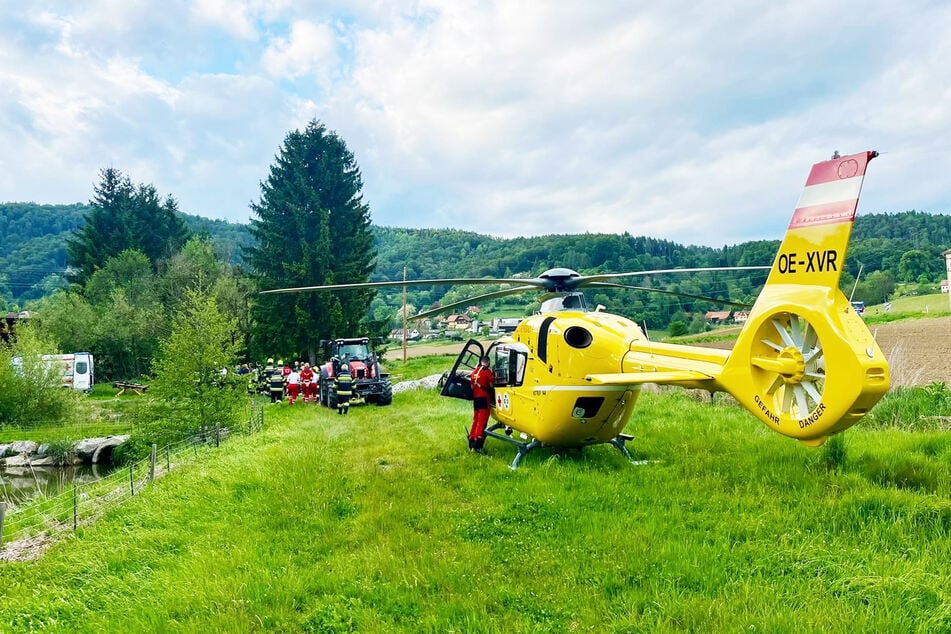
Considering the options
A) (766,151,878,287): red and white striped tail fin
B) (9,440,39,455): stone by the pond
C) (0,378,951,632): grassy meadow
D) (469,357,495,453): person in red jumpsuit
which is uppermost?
(766,151,878,287): red and white striped tail fin

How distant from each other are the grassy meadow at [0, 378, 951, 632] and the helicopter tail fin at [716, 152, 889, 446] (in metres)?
1.32

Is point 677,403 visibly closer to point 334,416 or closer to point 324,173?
point 334,416

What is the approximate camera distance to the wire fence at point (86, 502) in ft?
23.2

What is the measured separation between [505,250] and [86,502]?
157 feet

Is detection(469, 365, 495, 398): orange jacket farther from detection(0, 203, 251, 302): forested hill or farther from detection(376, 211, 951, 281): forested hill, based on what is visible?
detection(0, 203, 251, 302): forested hill

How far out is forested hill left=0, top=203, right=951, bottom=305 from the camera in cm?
3638

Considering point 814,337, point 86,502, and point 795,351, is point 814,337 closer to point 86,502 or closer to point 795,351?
point 795,351

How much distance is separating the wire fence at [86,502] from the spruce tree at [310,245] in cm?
1565

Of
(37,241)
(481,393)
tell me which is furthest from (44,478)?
(37,241)

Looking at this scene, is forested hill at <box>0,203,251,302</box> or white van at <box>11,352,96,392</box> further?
forested hill at <box>0,203,251,302</box>

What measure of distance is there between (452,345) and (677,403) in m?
30.9

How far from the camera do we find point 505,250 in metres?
54.7

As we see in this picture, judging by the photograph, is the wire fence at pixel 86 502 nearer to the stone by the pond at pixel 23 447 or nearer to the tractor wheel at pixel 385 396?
the tractor wheel at pixel 385 396

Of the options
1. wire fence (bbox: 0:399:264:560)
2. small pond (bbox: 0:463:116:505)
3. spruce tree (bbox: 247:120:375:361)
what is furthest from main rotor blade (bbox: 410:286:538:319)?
spruce tree (bbox: 247:120:375:361)
